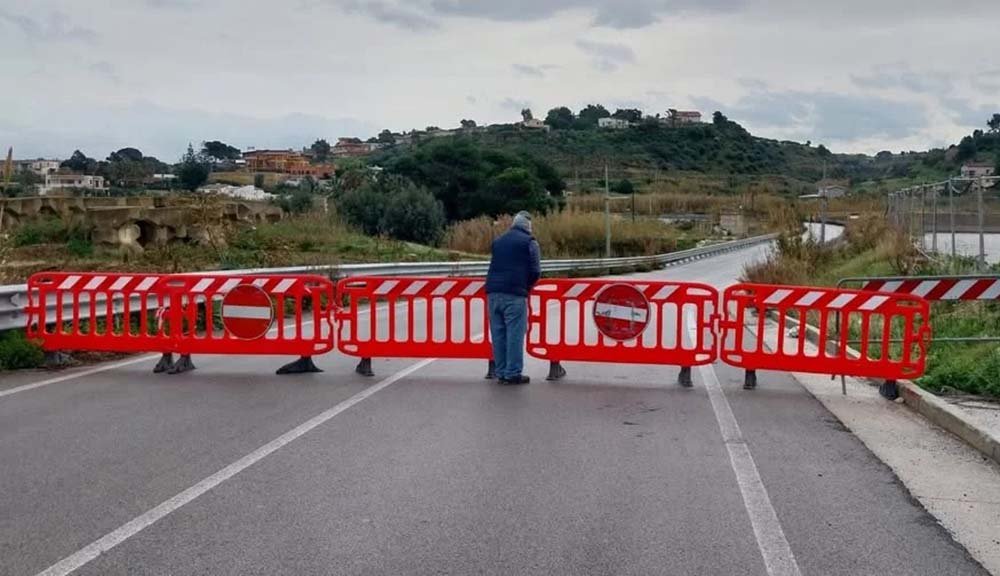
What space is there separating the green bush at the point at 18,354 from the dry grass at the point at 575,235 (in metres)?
36.2

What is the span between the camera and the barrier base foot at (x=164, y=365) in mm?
12175

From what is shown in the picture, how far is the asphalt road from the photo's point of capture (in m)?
5.66

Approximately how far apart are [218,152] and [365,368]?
10325 centimetres

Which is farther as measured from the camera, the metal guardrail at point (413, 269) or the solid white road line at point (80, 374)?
the metal guardrail at point (413, 269)

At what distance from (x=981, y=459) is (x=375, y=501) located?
479cm

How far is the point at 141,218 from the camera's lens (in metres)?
29.8

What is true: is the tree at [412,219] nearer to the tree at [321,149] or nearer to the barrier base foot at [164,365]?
the barrier base foot at [164,365]

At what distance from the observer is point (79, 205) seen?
32.5 meters

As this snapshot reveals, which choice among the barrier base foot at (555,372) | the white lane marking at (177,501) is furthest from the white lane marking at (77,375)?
the barrier base foot at (555,372)

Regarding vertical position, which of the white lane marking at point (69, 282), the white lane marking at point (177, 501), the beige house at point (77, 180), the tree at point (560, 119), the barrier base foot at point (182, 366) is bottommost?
the white lane marking at point (177, 501)

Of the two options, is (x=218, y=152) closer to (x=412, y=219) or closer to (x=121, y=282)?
(x=412, y=219)

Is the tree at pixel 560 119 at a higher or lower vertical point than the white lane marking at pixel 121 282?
higher

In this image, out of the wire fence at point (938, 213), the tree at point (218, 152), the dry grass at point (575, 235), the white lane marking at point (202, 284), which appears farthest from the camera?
the tree at point (218, 152)

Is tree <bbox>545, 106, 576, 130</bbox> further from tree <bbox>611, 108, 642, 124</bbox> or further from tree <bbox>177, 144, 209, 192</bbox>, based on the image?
tree <bbox>177, 144, 209, 192</bbox>
